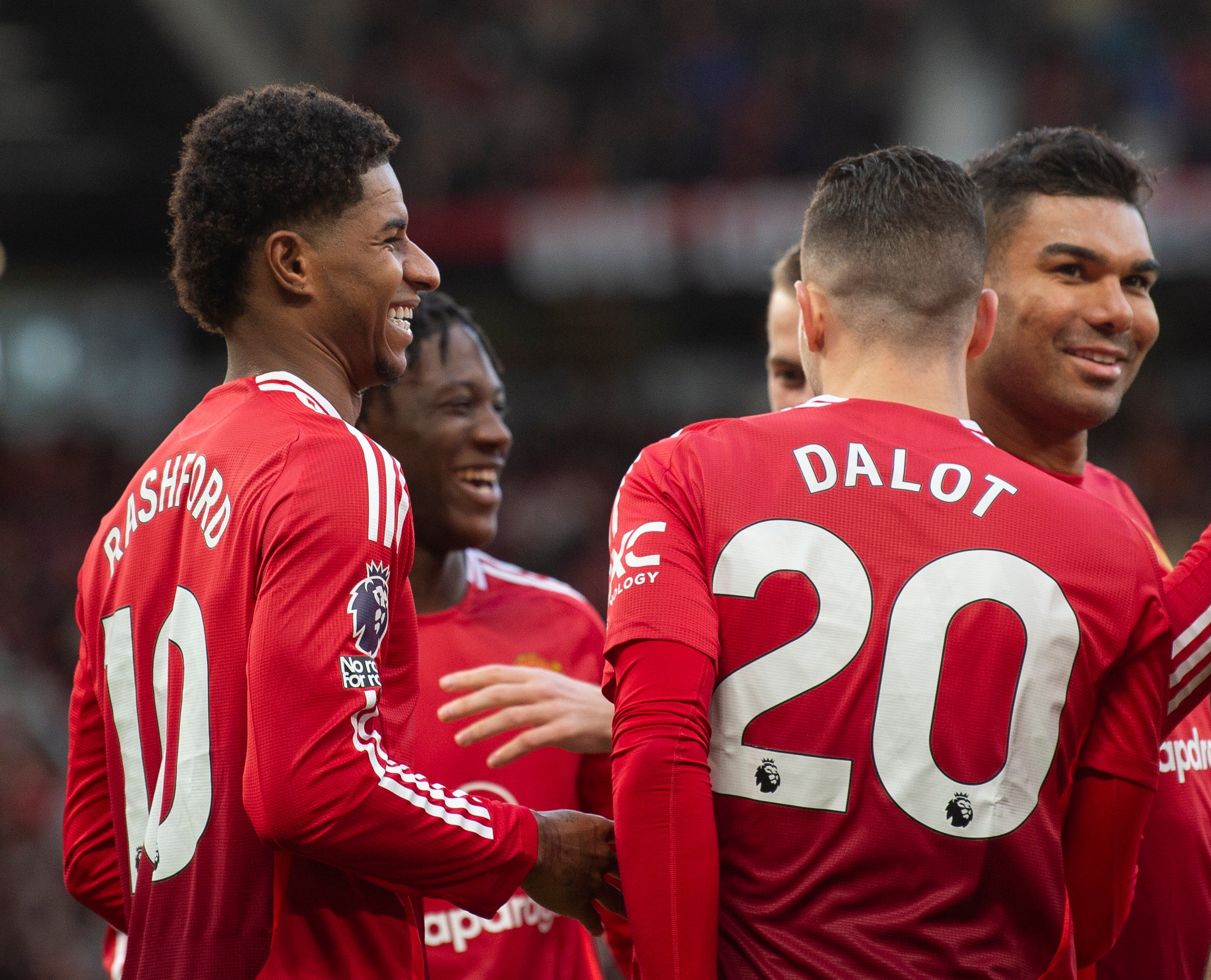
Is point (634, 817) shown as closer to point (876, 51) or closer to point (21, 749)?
point (21, 749)

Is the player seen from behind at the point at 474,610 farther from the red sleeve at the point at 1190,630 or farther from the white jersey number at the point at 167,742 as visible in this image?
the red sleeve at the point at 1190,630

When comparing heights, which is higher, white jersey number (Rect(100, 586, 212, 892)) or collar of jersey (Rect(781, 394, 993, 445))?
collar of jersey (Rect(781, 394, 993, 445))

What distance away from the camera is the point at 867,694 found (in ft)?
6.44

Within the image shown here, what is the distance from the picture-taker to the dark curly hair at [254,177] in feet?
6.99

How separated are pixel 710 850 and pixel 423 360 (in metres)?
1.56

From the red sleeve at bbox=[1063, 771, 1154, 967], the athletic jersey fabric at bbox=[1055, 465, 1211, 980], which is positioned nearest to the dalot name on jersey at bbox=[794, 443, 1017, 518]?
the red sleeve at bbox=[1063, 771, 1154, 967]

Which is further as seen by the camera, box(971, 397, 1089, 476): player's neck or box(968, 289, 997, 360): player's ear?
box(971, 397, 1089, 476): player's neck

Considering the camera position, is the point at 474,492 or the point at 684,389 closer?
the point at 474,492

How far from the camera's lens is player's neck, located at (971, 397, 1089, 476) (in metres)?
2.85

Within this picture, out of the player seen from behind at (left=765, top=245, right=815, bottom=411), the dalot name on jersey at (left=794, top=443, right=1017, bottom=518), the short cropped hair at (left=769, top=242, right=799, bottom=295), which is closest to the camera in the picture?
the dalot name on jersey at (left=794, top=443, right=1017, bottom=518)

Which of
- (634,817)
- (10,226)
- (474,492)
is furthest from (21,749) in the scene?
(10,226)

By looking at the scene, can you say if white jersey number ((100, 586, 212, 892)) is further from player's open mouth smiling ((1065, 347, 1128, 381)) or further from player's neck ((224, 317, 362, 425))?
player's open mouth smiling ((1065, 347, 1128, 381))

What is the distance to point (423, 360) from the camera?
10.1ft

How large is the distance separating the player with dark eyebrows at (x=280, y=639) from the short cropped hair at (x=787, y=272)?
140 centimetres
